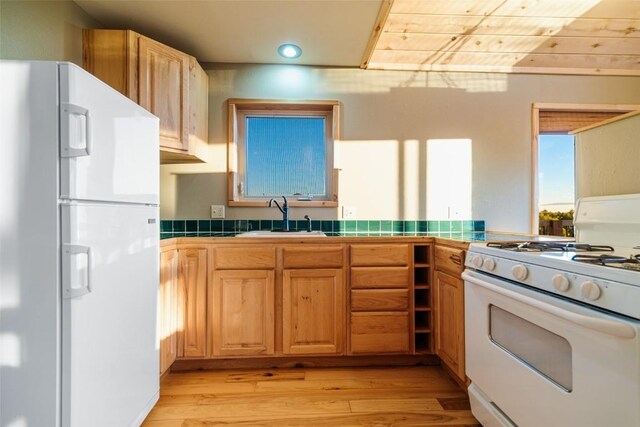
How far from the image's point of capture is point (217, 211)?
2346 millimetres

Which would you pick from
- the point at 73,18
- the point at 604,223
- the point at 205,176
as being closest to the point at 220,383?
the point at 205,176

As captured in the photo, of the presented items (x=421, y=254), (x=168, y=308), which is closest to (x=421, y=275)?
(x=421, y=254)

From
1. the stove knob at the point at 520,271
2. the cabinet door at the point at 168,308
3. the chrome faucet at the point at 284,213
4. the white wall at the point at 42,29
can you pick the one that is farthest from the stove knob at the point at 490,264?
the white wall at the point at 42,29

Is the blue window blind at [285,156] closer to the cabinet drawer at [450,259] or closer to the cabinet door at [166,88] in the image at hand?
the cabinet door at [166,88]

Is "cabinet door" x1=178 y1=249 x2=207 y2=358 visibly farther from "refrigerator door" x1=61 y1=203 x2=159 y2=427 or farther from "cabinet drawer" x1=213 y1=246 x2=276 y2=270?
"refrigerator door" x1=61 y1=203 x2=159 y2=427

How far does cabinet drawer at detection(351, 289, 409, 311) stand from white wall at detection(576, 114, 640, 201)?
3.72ft

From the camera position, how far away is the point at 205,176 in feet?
7.73

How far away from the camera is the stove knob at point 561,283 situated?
2.91 ft

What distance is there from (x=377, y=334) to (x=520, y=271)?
106cm

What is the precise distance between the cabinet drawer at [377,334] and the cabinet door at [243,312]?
534 millimetres

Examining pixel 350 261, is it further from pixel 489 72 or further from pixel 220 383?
pixel 489 72

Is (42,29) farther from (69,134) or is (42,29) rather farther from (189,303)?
(189,303)

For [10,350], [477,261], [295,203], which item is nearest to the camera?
[10,350]

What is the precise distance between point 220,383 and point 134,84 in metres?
1.90
